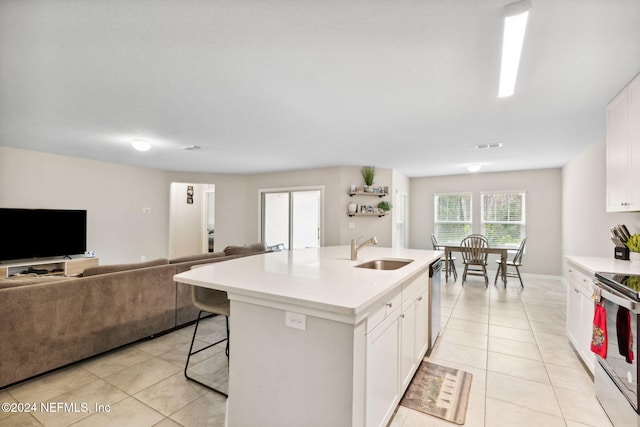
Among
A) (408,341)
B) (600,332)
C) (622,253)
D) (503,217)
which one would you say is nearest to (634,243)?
(622,253)

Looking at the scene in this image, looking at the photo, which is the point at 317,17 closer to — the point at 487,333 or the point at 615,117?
the point at 615,117

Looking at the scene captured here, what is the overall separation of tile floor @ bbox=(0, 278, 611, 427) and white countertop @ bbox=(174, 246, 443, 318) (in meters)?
0.95

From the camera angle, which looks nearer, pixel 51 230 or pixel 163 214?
pixel 51 230

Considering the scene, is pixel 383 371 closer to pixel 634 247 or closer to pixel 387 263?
pixel 387 263

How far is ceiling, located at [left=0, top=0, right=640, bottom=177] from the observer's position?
1.49 meters

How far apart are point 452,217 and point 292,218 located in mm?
4070

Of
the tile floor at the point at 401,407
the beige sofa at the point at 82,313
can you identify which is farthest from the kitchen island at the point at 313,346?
the beige sofa at the point at 82,313

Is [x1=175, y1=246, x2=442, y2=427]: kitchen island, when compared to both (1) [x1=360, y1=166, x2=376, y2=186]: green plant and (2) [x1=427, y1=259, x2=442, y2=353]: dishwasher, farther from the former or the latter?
(1) [x1=360, y1=166, x2=376, y2=186]: green plant

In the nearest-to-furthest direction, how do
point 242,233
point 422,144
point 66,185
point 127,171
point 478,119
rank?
point 478,119, point 422,144, point 66,185, point 127,171, point 242,233

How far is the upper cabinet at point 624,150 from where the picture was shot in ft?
7.00

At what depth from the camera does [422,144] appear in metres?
4.12

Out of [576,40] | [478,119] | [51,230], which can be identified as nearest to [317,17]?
[576,40]

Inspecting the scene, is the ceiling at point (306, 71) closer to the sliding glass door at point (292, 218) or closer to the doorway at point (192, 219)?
the sliding glass door at point (292, 218)

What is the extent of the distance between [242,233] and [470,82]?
613cm
